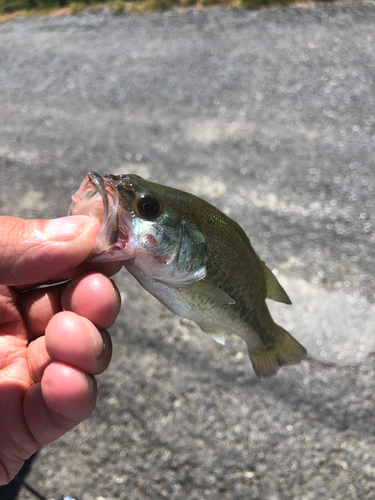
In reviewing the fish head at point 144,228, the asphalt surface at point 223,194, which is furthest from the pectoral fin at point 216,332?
the asphalt surface at point 223,194

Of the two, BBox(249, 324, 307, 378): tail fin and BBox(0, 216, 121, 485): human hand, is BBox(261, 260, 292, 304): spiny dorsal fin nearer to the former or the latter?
BBox(249, 324, 307, 378): tail fin

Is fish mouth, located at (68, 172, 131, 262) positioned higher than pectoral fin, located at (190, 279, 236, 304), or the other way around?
fish mouth, located at (68, 172, 131, 262)

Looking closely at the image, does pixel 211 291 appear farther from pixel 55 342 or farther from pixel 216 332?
pixel 55 342

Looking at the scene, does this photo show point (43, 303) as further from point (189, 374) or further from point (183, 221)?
point (189, 374)

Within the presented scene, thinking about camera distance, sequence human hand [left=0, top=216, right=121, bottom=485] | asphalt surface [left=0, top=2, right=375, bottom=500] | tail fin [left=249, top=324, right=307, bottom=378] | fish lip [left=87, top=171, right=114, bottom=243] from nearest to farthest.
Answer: fish lip [left=87, top=171, right=114, bottom=243] < human hand [left=0, top=216, right=121, bottom=485] < tail fin [left=249, top=324, right=307, bottom=378] < asphalt surface [left=0, top=2, right=375, bottom=500]

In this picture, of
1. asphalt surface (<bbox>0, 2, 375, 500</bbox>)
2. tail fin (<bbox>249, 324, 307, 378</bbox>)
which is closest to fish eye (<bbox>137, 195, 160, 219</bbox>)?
tail fin (<bbox>249, 324, 307, 378</bbox>)

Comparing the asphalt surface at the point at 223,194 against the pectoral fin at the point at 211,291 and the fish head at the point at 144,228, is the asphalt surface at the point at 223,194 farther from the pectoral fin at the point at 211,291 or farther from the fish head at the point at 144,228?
the fish head at the point at 144,228

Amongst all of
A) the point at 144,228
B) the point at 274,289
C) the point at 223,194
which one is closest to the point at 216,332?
the point at 274,289
